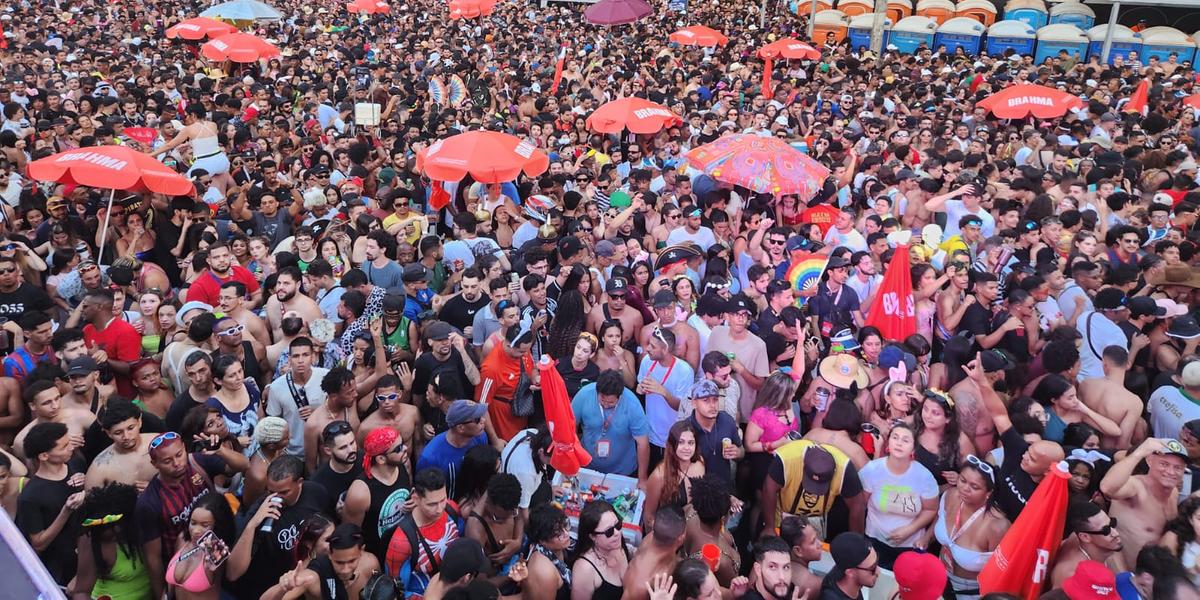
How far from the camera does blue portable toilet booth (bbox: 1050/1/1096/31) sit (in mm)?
21094

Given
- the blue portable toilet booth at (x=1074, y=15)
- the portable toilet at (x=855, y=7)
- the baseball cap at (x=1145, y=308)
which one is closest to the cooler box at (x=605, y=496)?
the baseball cap at (x=1145, y=308)

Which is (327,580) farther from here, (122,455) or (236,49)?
(236,49)

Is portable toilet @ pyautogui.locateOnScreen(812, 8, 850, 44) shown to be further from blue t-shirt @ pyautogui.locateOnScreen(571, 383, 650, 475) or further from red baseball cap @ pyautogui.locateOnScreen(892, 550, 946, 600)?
red baseball cap @ pyautogui.locateOnScreen(892, 550, 946, 600)

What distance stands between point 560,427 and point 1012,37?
2026 cm

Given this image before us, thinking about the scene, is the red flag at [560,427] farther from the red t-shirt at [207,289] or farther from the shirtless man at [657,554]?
the red t-shirt at [207,289]

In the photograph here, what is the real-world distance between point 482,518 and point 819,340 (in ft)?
9.52

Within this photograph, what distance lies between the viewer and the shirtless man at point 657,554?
140 inches

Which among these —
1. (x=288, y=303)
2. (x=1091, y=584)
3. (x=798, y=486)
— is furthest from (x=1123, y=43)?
(x=288, y=303)

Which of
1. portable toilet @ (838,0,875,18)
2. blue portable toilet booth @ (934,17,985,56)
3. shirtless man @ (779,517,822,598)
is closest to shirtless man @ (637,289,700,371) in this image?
shirtless man @ (779,517,822,598)

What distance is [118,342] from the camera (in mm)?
5156

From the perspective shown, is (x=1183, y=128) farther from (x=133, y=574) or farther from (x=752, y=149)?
(x=133, y=574)

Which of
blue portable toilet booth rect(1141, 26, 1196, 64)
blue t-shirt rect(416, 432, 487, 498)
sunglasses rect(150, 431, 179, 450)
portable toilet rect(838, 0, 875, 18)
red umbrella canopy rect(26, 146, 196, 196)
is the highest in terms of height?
red umbrella canopy rect(26, 146, 196, 196)

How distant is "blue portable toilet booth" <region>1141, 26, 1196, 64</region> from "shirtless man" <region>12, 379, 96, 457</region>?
2223 cm

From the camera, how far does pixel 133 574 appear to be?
367 cm
